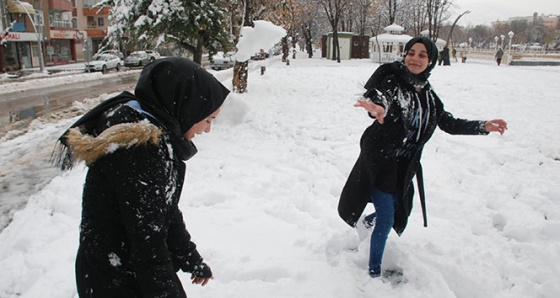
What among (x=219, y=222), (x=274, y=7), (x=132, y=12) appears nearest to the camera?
(x=219, y=222)

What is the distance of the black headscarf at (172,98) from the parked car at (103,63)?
3090 cm

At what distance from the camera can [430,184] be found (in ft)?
17.3

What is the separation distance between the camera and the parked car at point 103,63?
29.5 m

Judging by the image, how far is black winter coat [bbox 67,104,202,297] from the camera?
1.39 metres

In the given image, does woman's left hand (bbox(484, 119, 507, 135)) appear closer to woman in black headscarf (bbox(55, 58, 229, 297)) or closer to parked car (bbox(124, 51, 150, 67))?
woman in black headscarf (bbox(55, 58, 229, 297))

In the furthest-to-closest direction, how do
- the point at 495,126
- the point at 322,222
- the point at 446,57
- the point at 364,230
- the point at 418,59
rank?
the point at 446,57 → the point at 322,222 → the point at 364,230 → the point at 495,126 → the point at 418,59

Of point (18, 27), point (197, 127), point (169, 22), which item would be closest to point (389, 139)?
point (197, 127)

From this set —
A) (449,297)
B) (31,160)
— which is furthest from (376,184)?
(31,160)

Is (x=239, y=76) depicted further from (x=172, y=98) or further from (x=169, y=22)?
(x=172, y=98)

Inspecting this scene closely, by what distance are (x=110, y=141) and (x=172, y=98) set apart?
0.28 m

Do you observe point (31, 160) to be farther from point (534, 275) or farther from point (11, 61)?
point (11, 61)

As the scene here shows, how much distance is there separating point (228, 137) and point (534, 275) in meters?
5.59

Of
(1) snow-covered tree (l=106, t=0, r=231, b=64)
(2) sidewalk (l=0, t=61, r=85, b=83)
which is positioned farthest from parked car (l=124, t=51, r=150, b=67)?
(1) snow-covered tree (l=106, t=0, r=231, b=64)

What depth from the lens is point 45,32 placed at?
40.2 meters
